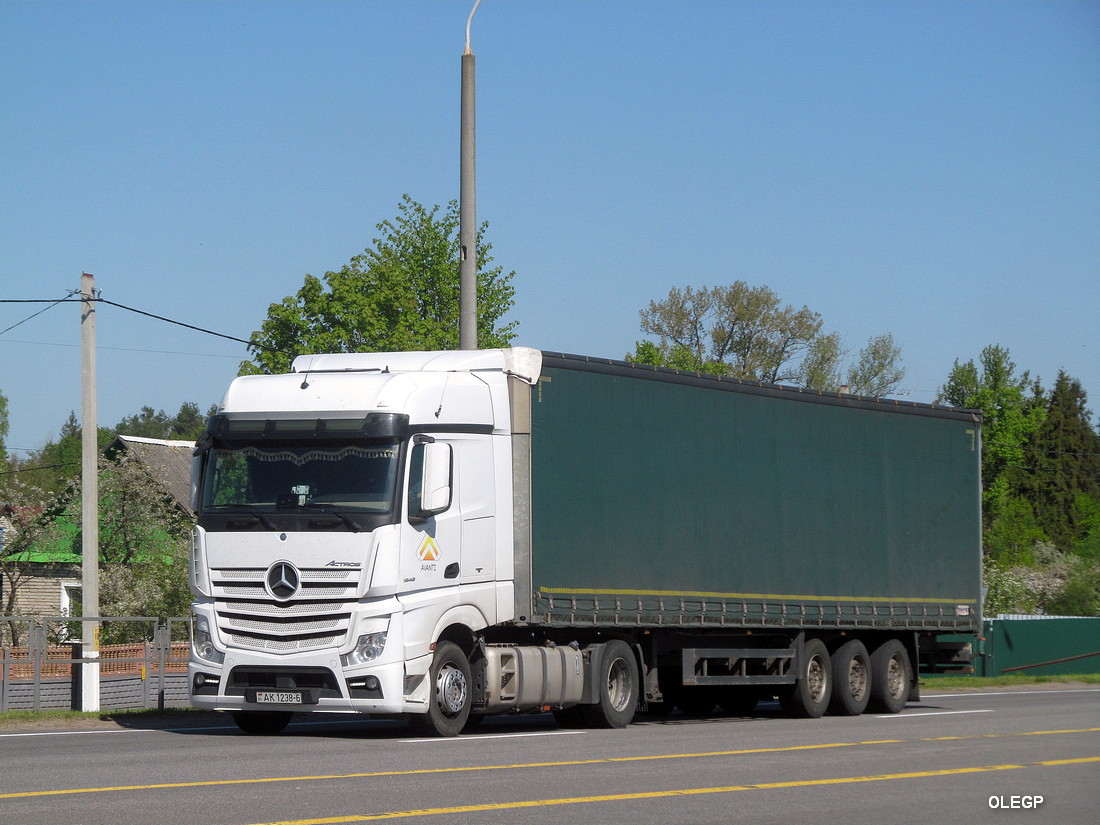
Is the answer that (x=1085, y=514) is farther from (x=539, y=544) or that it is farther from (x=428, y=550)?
(x=428, y=550)

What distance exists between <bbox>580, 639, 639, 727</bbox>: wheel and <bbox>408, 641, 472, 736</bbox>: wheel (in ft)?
6.40

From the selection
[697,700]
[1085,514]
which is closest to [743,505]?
[697,700]

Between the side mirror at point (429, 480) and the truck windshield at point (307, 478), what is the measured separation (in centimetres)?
22

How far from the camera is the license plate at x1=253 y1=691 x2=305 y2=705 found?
595 inches

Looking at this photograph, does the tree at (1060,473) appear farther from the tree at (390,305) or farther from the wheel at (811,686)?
the wheel at (811,686)

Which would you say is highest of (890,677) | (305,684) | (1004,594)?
(305,684)

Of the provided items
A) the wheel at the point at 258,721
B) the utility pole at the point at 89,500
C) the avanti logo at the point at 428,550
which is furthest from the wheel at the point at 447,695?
the utility pole at the point at 89,500

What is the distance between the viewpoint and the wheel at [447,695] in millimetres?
A: 15477

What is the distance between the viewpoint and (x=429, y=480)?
15.3m

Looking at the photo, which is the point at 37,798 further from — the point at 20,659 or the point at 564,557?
the point at 20,659

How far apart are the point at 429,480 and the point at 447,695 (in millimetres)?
2217

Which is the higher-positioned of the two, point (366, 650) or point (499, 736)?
point (366, 650)

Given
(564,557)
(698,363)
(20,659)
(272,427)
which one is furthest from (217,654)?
(698,363)

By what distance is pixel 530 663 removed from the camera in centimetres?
1655
